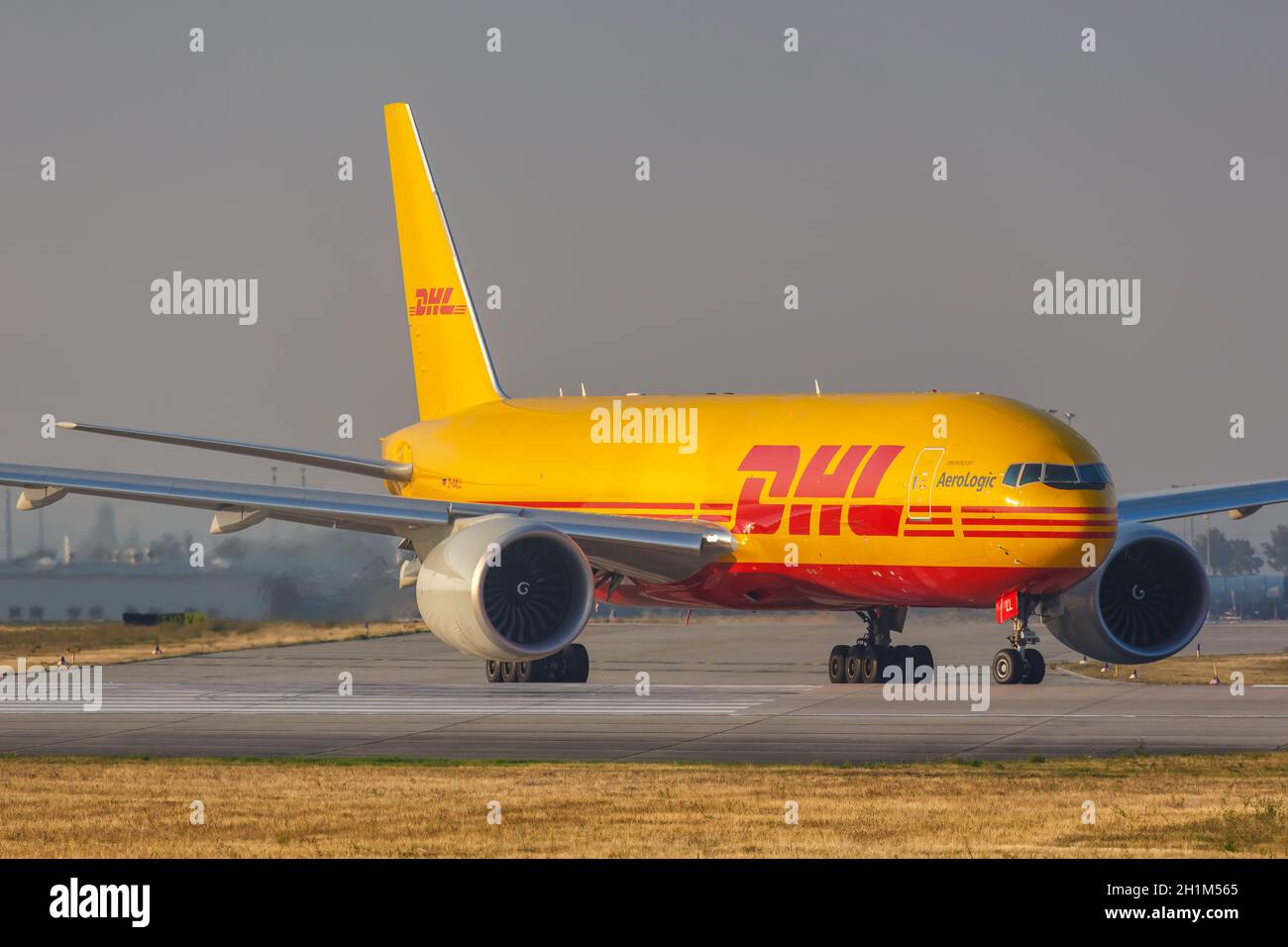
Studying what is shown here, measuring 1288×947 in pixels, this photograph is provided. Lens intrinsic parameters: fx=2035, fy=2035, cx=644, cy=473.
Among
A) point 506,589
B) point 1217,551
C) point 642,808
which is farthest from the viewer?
point 1217,551

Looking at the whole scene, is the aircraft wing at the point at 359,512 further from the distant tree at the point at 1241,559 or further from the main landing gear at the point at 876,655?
the distant tree at the point at 1241,559

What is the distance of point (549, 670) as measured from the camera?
3250 cm

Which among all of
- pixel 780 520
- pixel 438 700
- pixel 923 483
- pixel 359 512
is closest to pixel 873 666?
pixel 780 520

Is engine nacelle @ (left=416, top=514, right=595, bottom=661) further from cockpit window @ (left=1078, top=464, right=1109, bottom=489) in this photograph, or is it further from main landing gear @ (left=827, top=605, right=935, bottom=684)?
cockpit window @ (left=1078, top=464, right=1109, bottom=489)

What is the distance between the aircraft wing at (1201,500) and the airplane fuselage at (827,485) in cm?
411

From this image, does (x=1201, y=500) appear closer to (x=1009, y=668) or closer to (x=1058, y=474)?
(x=1009, y=668)

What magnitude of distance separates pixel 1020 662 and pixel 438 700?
8.65 meters

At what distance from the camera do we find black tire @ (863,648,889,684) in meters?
31.8

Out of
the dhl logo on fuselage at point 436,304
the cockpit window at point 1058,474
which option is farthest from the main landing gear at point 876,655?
the dhl logo on fuselage at point 436,304

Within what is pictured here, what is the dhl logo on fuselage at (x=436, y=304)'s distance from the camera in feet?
131

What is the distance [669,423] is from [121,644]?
1328 cm
